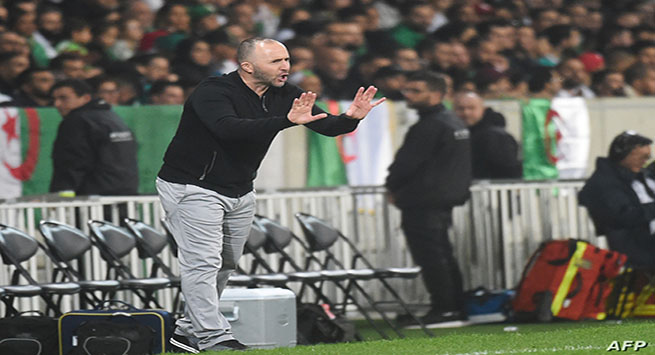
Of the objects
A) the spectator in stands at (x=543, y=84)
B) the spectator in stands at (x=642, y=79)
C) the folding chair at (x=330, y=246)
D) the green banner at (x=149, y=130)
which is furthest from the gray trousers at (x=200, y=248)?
the spectator in stands at (x=642, y=79)

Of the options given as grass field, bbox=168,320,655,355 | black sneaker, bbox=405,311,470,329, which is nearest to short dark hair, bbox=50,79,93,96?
black sneaker, bbox=405,311,470,329

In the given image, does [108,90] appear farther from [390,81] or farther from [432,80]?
[390,81]

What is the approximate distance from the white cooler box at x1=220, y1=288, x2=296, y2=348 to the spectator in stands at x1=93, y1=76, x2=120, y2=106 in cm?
342

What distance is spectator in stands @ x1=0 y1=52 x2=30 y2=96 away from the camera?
12.3 m

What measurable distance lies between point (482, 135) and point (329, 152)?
136 cm

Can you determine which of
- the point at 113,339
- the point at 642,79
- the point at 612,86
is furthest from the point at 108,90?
the point at 642,79

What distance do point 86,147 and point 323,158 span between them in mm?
2158

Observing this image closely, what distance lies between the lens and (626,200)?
38.9 ft

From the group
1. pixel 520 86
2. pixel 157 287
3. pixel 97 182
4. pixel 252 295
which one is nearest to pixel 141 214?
pixel 97 182

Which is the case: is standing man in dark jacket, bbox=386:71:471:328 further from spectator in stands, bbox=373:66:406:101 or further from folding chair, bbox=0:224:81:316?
folding chair, bbox=0:224:81:316

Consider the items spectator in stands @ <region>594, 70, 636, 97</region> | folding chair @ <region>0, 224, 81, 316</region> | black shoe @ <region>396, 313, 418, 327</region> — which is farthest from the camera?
spectator in stands @ <region>594, 70, 636, 97</region>

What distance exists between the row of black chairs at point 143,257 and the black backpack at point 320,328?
0.27 meters

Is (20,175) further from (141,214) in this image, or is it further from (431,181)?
(431,181)

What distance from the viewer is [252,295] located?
9188 mm
